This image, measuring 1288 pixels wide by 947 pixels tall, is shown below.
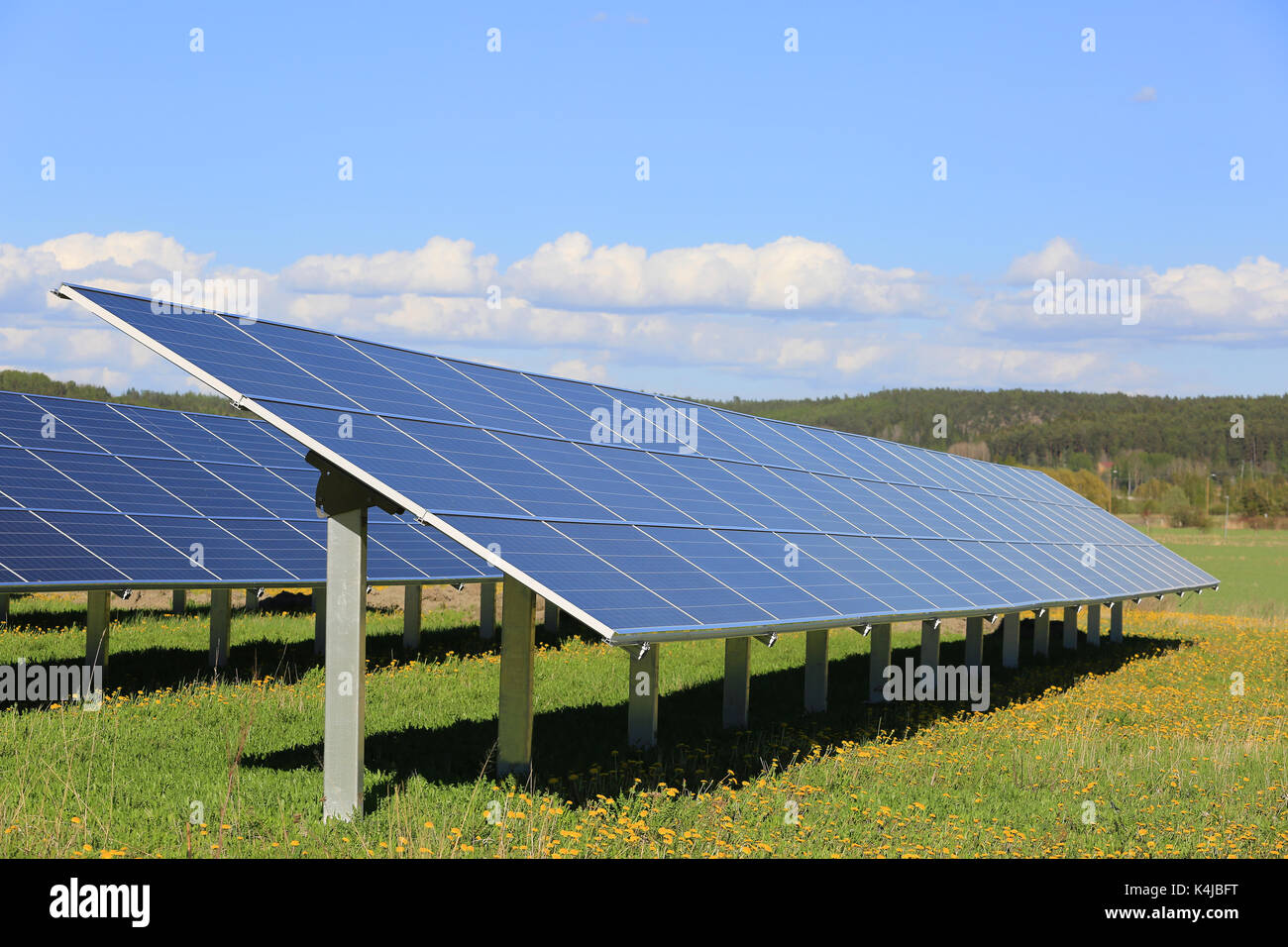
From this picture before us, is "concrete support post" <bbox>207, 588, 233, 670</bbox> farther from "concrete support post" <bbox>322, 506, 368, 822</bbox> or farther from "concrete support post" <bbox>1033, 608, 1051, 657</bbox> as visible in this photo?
"concrete support post" <bbox>1033, 608, 1051, 657</bbox>

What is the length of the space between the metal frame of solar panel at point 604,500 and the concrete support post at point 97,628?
880cm

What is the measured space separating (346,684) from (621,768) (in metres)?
4.24

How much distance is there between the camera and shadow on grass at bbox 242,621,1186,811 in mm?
14164

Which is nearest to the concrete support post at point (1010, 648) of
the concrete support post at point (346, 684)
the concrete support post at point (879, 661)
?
the concrete support post at point (879, 661)

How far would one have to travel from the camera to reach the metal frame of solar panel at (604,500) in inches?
480

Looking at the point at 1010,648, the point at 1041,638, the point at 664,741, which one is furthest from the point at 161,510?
the point at 1041,638

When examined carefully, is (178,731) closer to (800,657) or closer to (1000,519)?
(800,657)

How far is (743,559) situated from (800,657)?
47.0 ft

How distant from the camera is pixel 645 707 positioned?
16.4 m

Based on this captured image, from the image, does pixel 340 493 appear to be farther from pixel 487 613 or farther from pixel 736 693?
pixel 487 613

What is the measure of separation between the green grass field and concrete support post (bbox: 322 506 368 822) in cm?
42

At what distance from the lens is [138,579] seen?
19.9 metres

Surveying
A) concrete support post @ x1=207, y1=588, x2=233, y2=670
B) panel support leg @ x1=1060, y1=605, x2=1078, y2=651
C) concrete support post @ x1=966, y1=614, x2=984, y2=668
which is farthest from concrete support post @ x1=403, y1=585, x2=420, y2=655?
panel support leg @ x1=1060, y1=605, x2=1078, y2=651
